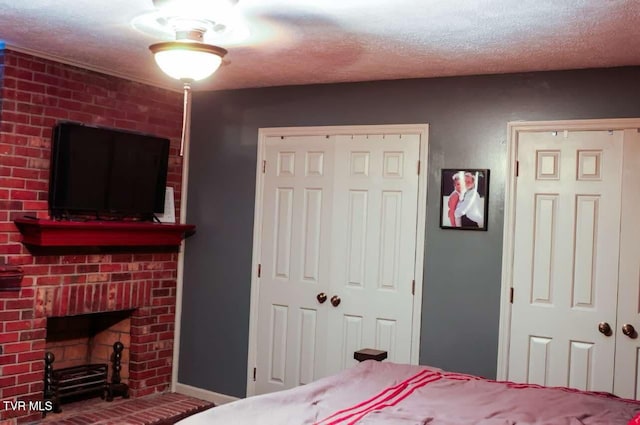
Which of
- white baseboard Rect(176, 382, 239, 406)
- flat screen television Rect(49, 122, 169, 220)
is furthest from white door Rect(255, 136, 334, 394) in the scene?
flat screen television Rect(49, 122, 169, 220)

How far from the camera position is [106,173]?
462 centimetres

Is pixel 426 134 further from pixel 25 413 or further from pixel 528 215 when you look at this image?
pixel 25 413

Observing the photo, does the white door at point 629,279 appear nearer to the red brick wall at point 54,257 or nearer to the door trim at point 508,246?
the door trim at point 508,246

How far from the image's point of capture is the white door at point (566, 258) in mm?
3928

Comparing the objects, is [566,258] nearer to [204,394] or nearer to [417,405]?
[417,405]

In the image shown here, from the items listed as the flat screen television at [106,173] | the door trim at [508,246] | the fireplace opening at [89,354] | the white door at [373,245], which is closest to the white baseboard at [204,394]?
the fireplace opening at [89,354]

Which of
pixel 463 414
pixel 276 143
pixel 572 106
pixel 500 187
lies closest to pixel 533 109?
pixel 572 106

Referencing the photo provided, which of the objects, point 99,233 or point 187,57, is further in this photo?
point 99,233

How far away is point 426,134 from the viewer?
4457 mm

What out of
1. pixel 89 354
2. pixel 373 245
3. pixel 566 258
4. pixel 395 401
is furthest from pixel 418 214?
pixel 89 354

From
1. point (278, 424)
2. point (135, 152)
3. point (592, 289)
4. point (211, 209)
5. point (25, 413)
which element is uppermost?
point (135, 152)

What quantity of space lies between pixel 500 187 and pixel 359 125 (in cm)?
107

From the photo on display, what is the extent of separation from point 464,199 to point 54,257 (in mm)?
2683

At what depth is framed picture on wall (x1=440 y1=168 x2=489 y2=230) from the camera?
4254 millimetres
